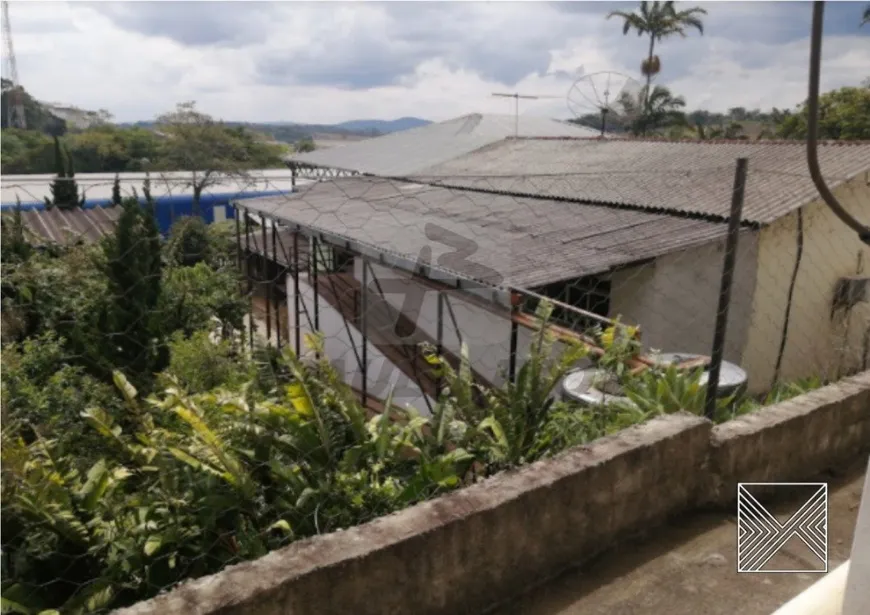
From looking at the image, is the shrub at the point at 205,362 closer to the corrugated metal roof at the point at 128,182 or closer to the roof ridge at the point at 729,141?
the corrugated metal roof at the point at 128,182

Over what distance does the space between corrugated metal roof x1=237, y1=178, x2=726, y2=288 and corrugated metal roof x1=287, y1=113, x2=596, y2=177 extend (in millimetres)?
4723

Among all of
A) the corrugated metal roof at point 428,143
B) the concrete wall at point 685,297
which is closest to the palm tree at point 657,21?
the corrugated metal roof at point 428,143

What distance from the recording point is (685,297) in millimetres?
7430

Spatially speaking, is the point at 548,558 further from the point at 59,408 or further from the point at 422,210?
the point at 422,210

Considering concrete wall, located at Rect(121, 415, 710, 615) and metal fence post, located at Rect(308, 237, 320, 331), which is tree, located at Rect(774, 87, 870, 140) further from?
concrete wall, located at Rect(121, 415, 710, 615)

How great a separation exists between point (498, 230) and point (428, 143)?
31.9 ft

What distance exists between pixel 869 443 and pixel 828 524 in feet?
2.57

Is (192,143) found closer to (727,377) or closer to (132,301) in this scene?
(132,301)

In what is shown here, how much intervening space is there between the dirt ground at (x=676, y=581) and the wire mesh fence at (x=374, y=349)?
1.49ft

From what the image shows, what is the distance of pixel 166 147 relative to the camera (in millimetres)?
30234

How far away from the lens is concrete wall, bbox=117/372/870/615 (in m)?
1.60

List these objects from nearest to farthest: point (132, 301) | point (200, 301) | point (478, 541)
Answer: point (478, 541)
point (132, 301)
point (200, 301)

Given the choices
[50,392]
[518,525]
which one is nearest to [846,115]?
[50,392]
